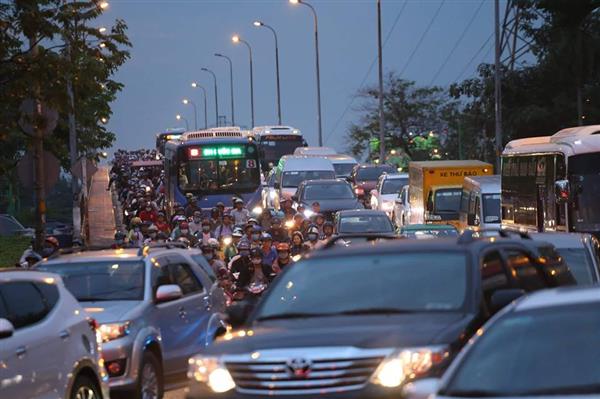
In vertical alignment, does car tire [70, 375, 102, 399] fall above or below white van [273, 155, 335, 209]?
below

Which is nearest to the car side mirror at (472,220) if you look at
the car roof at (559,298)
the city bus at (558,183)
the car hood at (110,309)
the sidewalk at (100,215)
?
the city bus at (558,183)

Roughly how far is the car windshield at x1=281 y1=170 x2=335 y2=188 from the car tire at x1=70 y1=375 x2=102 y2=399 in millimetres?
35017

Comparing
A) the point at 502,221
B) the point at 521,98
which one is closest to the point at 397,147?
the point at 521,98

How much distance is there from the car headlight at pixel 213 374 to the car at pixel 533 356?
1.71 meters

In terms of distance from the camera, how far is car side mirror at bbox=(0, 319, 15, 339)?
9859mm

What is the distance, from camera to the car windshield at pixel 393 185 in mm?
47406

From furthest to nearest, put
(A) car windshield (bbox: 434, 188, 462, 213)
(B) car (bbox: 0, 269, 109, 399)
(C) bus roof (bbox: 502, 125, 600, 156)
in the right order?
(A) car windshield (bbox: 434, 188, 462, 213), (C) bus roof (bbox: 502, 125, 600, 156), (B) car (bbox: 0, 269, 109, 399)

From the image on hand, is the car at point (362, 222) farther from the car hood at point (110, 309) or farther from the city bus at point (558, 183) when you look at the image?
the car hood at point (110, 309)

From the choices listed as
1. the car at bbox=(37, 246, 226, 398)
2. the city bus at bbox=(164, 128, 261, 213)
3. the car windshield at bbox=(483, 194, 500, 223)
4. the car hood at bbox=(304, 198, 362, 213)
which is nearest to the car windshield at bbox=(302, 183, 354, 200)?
the car hood at bbox=(304, 198, 362, 213)

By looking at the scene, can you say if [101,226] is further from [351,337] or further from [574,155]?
[351,337]

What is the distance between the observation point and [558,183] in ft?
82.4

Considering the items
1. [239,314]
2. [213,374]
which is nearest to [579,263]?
[239,314]

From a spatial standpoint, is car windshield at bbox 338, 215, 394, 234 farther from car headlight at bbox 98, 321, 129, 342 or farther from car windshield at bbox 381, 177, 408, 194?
car headlight at bbox 98, 321, 129, 342

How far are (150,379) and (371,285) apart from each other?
14.6 ft
